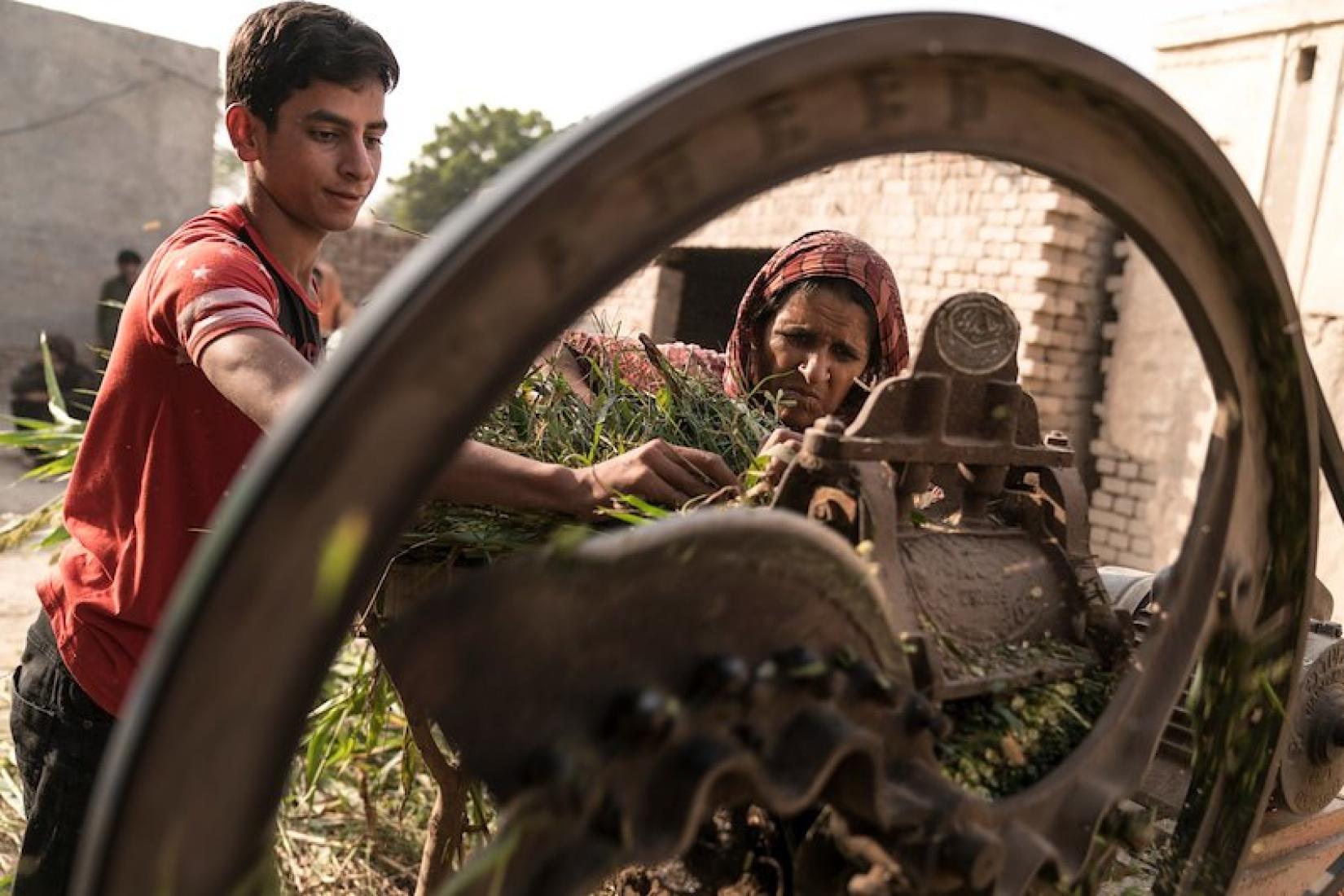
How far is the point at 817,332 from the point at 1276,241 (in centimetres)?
467

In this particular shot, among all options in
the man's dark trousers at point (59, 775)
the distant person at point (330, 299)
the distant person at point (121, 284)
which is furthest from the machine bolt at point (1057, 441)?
the distant person at point (121, 284)

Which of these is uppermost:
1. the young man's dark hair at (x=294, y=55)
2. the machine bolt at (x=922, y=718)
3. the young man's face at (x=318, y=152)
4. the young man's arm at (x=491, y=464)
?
the young man's dark hair at (x=294, y=55)

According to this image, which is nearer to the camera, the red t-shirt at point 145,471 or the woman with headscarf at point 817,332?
the red t-shirt at point 145,471

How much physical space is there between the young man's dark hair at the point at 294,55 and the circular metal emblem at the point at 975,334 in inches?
45.9

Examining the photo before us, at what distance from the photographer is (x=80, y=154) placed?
12594 millimetres

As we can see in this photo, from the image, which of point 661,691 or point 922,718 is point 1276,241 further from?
point 661,691

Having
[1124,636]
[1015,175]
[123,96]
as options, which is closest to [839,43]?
[1124,636]

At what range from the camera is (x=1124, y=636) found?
141 centimetres

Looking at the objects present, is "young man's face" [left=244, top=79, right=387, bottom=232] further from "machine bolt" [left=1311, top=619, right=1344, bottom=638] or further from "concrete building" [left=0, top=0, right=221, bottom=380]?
"concrete building" [left=0, top=0, right=221, bottom=380]

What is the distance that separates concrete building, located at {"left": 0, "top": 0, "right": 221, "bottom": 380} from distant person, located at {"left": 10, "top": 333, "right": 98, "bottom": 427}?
115 centimetres

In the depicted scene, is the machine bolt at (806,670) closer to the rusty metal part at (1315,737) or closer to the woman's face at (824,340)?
the rusty metal part at (1315,737)

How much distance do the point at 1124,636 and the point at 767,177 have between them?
872mm

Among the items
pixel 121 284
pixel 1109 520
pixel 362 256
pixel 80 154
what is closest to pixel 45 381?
pixel 121 284

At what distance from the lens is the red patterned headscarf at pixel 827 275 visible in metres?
2.86
